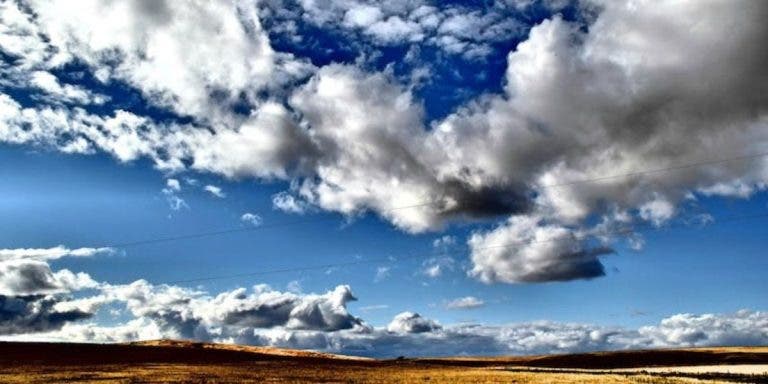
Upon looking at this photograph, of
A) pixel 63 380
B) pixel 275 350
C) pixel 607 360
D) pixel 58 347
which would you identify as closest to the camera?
pixel 63 380

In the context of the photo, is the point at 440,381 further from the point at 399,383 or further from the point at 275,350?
the point at 275,350

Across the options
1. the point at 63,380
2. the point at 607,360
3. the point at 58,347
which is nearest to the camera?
the point at 63,380

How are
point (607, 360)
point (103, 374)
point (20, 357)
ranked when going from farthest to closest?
point (607, 360) < point (20, 357) < point (103, 374)

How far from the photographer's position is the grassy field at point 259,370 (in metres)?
59.2

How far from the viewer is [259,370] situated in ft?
252

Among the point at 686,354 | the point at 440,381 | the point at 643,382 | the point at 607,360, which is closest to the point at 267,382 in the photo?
the point at 440,381

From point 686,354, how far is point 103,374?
5120 inches

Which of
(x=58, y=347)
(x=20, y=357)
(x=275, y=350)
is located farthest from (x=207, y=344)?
Result: (x=20, y=357)

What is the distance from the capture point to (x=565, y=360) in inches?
5600

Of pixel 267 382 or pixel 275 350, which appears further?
pixel 275 350

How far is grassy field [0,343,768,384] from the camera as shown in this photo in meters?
59.2

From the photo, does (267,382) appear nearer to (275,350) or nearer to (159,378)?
(159,378)

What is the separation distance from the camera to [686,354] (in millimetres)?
143625

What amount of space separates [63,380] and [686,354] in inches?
5323
